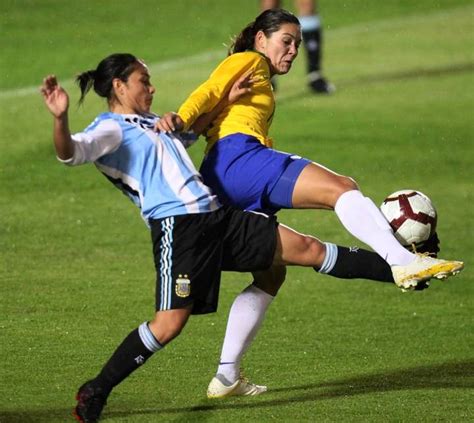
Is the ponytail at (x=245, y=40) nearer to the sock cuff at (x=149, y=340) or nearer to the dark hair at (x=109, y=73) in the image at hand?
the dark hair at (x=109, y=73)

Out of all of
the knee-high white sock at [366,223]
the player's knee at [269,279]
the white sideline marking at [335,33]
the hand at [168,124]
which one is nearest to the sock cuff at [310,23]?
the white sideline marking at [335,33]

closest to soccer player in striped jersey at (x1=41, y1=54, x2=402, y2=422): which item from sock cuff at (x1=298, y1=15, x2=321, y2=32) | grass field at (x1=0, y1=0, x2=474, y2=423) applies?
grass field at (x1=0, y1=0, x2=474, y2=423)

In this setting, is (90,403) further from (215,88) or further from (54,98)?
(215,88)

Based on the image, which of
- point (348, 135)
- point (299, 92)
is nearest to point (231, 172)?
point (348, 135)

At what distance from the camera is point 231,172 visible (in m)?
7.13

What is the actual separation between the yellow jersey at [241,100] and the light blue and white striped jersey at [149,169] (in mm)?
454

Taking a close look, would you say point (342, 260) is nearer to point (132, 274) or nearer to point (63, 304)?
point (63, 304)

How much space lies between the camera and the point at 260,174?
23.2 ft

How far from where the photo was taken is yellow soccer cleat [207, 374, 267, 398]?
7246 millimetres

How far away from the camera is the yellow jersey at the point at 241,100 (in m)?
7.19

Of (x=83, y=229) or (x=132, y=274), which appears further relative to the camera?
(x=83, y=229)

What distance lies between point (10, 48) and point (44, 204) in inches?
269

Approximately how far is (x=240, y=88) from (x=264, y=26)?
439 millimetres

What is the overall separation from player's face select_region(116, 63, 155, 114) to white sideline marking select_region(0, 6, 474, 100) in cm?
1026
